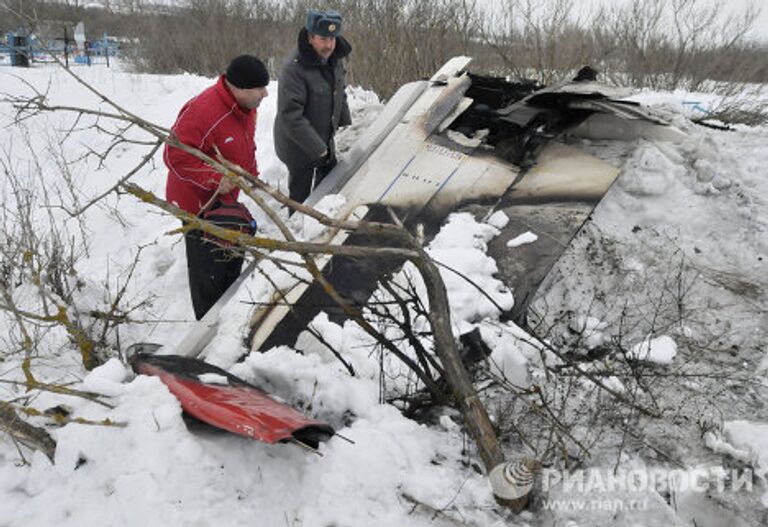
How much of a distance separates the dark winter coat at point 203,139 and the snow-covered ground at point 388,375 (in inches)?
16.4

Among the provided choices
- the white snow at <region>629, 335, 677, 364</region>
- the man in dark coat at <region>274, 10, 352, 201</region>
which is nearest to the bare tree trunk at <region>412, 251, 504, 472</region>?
the white snow at <region>629, 335, 677, 364</region>

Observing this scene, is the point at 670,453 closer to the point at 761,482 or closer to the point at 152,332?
the point at 761,482

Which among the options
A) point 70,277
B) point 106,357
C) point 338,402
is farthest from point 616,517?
point 70,277

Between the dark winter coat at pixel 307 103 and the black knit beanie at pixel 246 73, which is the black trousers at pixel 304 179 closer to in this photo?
the dark winter coat at pixel 307 103

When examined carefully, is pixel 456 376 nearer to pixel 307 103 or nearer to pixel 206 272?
pixel 206 272

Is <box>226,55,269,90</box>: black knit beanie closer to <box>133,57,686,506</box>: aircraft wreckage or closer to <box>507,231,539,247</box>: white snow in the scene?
<box>133,57,686,506</box>: aircraft wreckage

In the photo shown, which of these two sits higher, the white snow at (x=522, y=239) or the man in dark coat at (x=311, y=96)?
the man in dark coat at (x=311, y=96)

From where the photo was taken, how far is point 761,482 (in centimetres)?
187

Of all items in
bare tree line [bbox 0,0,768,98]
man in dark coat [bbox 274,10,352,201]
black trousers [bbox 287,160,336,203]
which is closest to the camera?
man in dark coat [bbox 274,10,352,201]

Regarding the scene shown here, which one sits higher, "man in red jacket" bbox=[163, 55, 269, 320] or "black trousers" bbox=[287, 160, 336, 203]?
"man in red jacket" bbox=[163, 55, 269, 320]

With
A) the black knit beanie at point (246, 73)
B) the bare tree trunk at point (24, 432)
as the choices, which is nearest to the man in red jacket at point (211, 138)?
the black knit beanie at point (246, 73)

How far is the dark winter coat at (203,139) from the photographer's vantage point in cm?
303

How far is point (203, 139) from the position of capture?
3.03 m

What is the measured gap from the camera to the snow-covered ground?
1.79 m
